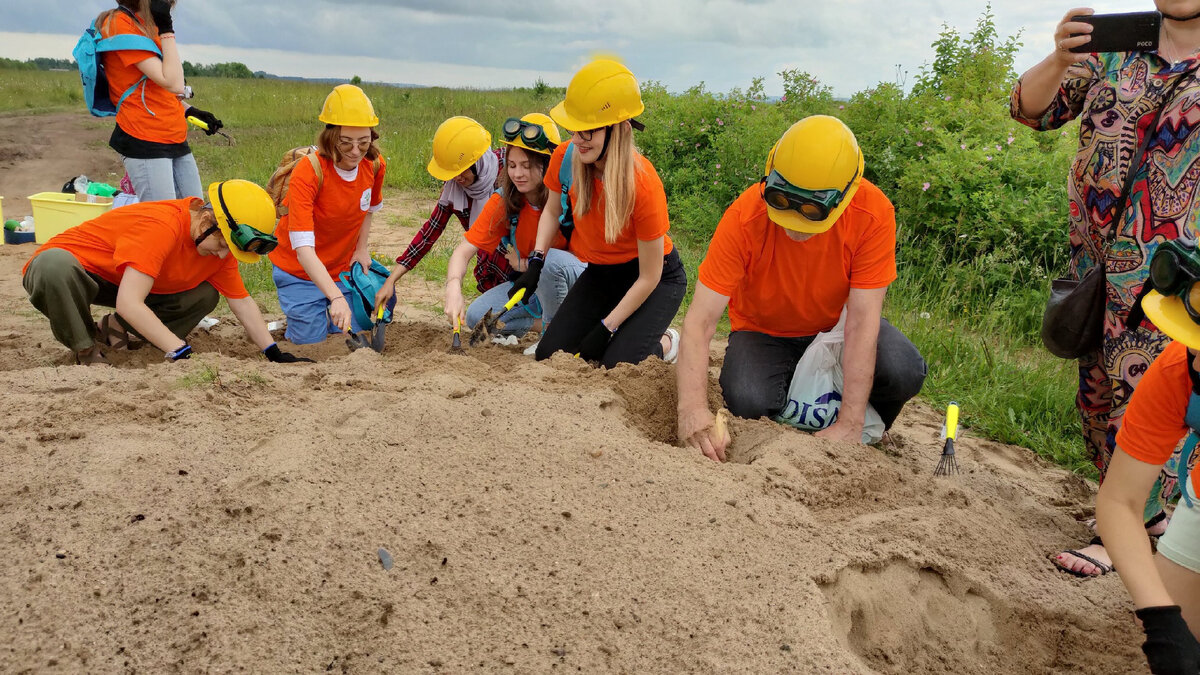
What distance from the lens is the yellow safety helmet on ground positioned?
13.1ft

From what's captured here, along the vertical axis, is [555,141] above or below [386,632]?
above

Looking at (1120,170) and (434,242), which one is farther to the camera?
(434,242)

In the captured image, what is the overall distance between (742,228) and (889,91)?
4.38 meters

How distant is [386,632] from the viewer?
1.87 m

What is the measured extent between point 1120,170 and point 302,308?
11.8 feet

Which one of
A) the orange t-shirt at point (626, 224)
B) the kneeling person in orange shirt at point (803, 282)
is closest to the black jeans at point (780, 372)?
the kneeling person in orange shirt at point (803, 282)

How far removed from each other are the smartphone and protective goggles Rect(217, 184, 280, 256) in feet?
10.00

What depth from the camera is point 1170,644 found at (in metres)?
1.71

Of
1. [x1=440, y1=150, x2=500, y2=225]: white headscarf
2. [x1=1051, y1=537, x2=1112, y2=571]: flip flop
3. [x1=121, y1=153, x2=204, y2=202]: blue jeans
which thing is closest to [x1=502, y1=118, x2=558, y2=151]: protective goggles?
[x1=440, y1=150, x2=500, y2=225]: white headscarf

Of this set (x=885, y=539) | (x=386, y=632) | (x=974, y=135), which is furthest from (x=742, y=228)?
(x=974, y=135)

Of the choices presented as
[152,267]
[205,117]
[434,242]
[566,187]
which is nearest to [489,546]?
[566,187]

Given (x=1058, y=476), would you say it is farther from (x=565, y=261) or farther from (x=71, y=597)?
(x=71, y=597)

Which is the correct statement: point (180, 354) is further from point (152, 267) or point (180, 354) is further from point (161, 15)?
point (161, 15)

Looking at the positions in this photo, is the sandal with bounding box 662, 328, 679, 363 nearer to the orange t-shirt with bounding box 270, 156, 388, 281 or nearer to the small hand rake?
the small hand rake
